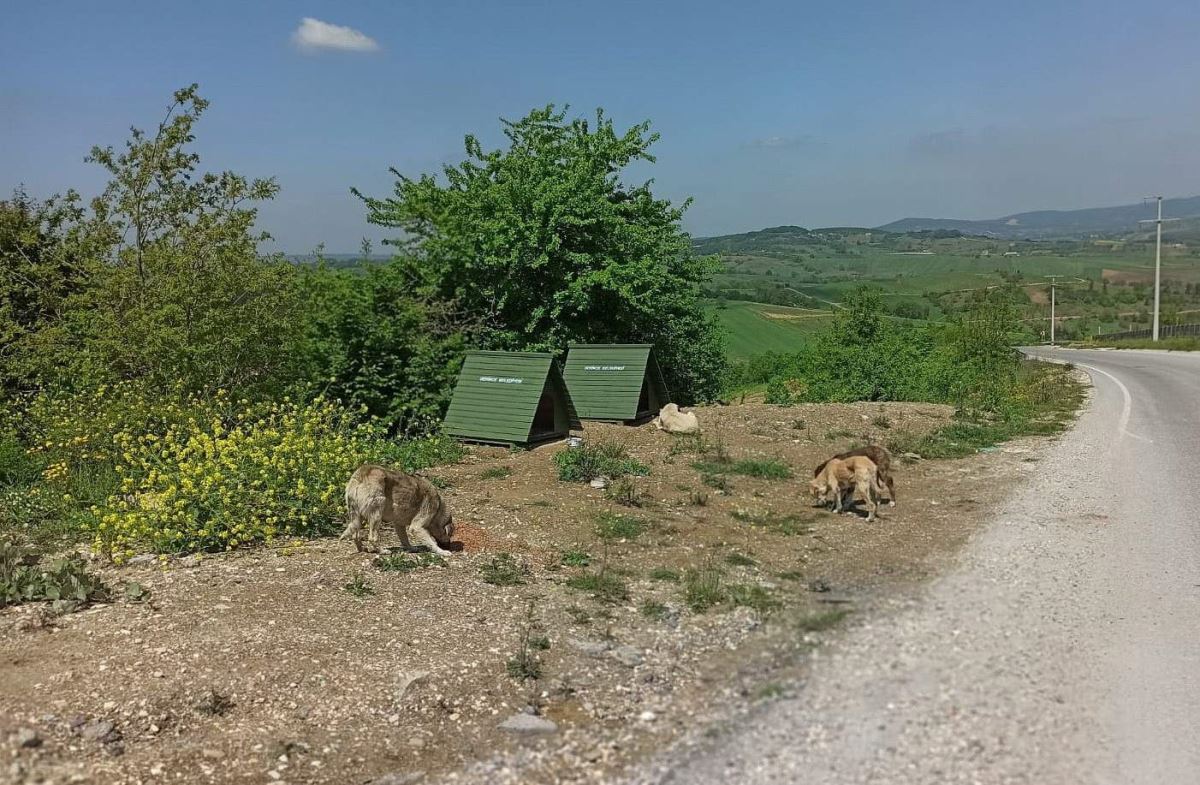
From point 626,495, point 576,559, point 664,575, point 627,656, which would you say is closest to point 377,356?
point 626,495

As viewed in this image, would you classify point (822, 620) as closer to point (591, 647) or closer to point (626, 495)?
point (591, 647)

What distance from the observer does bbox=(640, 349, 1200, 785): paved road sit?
14.2ft

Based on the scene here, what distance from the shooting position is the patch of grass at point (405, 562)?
7492 millimetres

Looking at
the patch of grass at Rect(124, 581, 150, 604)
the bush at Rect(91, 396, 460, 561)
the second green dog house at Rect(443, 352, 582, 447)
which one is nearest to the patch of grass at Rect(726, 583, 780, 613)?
the bush at Rect(91, 396, 460, 561)

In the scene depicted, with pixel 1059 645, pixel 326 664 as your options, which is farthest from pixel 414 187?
pixel 1059 645

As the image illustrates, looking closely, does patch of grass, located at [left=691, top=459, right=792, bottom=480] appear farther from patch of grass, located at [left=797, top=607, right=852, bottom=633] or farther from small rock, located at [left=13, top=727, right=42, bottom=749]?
small rock, located at [left=13, top=727, right=42, bottom=749]

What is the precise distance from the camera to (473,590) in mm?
7070

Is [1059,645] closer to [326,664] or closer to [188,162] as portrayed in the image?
[326,664]

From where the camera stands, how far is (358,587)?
692cm

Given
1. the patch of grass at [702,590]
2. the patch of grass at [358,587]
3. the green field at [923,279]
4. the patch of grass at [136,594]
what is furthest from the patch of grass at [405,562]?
the green field at [923,279]

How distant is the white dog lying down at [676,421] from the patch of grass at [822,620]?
8264mm

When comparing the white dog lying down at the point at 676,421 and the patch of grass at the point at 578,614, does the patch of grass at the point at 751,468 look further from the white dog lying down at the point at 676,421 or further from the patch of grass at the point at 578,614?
the patch of grass at the point at 578,614

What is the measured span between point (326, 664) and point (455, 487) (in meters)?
5.55

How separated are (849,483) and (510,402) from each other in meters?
Result: 6.32
